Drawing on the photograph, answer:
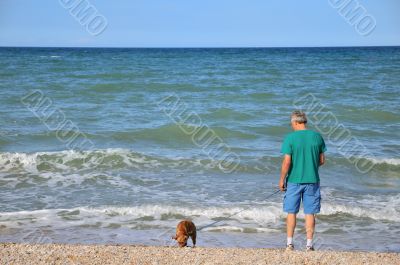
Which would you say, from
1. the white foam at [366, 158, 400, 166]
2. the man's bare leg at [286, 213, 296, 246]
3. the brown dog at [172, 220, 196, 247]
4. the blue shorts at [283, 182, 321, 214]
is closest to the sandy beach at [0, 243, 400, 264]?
the man's bare leg at [286, 213, 296, 246]

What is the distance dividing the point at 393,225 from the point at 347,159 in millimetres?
3955

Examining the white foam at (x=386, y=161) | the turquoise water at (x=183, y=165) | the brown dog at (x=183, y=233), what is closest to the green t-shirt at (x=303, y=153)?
the brown dog at (x=183, y=233)

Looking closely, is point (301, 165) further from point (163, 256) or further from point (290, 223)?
point (163, 256)

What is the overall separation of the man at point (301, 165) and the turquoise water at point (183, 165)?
139 centimetres

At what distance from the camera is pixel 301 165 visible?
5340mm

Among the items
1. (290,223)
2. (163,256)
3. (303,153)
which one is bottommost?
(163,256)

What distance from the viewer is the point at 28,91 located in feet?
70.3

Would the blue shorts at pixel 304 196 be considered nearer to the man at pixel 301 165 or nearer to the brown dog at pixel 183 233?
the man at pixel 301 165

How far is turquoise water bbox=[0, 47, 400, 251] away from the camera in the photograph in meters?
7.27

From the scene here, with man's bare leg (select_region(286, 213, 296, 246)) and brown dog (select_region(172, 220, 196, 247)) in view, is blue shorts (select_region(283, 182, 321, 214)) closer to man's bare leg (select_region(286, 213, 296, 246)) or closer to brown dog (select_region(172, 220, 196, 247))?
man's bare leg (select_region(286, 213, 296, 246))

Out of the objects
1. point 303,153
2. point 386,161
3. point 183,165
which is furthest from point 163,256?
→ point 386,161

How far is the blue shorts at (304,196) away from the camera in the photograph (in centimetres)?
540

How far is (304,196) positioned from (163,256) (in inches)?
61.2

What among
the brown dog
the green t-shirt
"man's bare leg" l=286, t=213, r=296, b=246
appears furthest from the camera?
the brown dog
